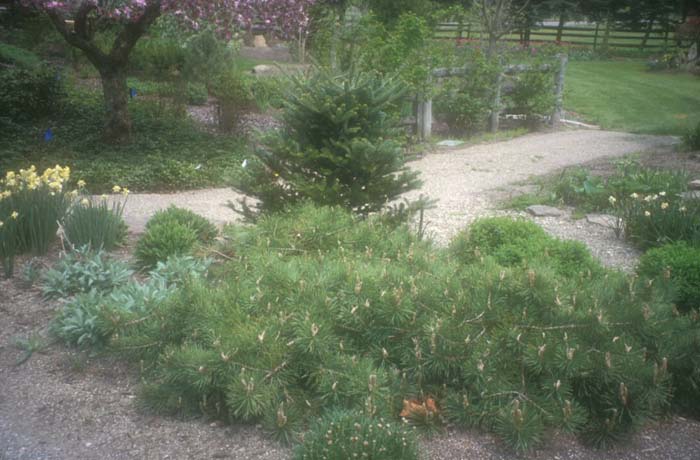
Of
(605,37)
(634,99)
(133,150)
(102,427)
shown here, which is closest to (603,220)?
(102,427)

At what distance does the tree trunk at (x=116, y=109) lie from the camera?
35.2 feet

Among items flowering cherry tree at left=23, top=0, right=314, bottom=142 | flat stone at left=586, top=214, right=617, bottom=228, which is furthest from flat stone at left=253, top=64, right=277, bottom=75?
flat stone at left=586, top=214, right=617, bottom=228

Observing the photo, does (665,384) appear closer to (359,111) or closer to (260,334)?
(260,334)

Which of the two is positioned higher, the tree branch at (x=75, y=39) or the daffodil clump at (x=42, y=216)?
the tree branch at (x=75, y=39)

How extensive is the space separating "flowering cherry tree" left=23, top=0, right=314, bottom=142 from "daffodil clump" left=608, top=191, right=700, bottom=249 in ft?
21.9

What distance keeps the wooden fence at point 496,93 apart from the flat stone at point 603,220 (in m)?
5.65

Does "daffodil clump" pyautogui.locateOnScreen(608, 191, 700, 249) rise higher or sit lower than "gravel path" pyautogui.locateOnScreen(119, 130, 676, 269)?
higher

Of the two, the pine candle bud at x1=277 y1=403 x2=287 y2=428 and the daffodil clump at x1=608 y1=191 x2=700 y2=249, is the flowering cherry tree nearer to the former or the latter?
the daffodil clump at x1=608 y1=191 x2=700 y2=249

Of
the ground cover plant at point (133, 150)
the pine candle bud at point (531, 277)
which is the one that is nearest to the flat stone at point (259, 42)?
the ground cover plant at point (133, 150)

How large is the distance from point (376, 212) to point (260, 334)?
2579 millimetres

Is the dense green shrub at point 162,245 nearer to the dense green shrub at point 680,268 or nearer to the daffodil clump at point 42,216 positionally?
the daffodil clump at point 42,216

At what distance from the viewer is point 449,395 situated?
3.18 meters

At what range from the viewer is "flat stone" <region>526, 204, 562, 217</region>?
728 cm

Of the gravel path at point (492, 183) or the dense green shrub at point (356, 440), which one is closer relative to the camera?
the dense green shrub at point (356, 440)
